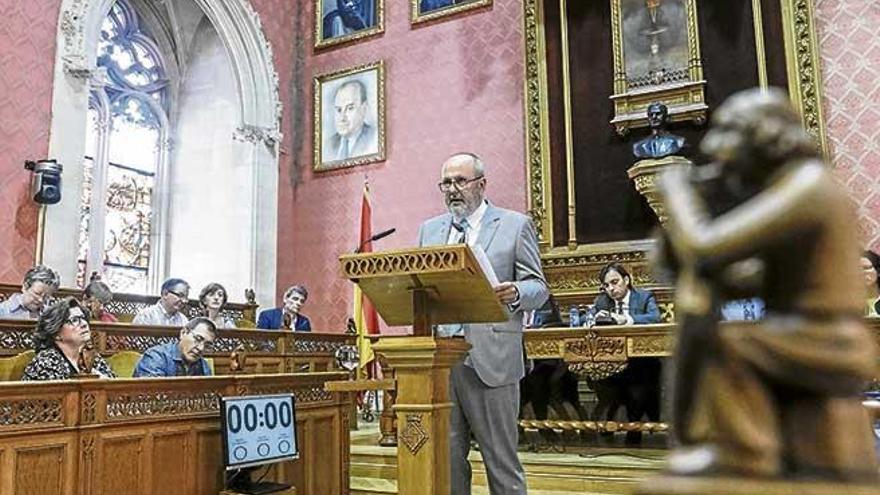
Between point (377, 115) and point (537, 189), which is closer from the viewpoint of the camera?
point (537, 189)

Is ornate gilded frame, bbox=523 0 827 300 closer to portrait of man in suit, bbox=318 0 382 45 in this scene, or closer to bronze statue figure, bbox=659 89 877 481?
portrait of man in suit, bbox=318 0 382 45

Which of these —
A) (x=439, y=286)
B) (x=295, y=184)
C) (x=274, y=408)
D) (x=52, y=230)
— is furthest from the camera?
(x=295, y=184)

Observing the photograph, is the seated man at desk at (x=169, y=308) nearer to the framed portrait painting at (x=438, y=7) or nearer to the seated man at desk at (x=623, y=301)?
the seated man at desk at (x=623, y=301)

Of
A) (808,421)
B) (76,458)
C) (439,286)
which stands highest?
(439,286)

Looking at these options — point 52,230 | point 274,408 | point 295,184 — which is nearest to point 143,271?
point 295,184

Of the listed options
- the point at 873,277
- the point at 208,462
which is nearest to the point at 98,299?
the point at 208,462

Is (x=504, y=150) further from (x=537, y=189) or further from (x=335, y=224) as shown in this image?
(x=335, y=224)

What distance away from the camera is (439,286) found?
2018 mm

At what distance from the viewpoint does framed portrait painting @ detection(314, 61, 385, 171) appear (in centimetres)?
860

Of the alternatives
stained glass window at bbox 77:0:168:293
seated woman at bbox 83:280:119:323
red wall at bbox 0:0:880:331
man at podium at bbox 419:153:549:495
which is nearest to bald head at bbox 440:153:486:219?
man at podium at bbox 419:153:549:495

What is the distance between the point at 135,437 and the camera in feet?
9.99

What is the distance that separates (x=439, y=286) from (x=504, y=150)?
19.2 ft

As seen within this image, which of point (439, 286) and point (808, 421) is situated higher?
point (439, 286)

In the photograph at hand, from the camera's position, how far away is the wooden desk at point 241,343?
461 centimetres
